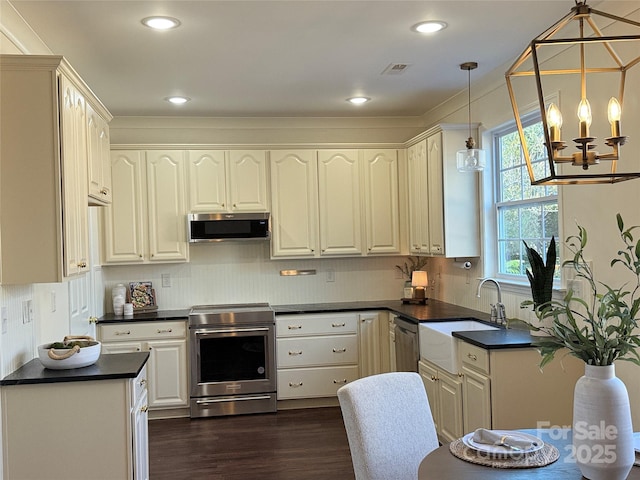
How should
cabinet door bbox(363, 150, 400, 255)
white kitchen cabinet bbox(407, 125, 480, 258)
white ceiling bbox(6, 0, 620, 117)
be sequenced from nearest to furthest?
white ceiling bbox(6, 0, 620, 117) → white kitchen cabinet bbox(407, 125, 480, 258) → cabinet door bbox(363, 150, 400, 255)

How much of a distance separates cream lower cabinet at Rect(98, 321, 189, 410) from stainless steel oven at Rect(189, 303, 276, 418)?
0.30 feet

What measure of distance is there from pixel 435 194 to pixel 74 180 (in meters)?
2.86

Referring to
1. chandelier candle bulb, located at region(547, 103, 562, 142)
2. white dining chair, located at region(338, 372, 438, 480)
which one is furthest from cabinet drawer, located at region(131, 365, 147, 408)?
chandelier candle bulb, located at region(547, 103, 562, 142)

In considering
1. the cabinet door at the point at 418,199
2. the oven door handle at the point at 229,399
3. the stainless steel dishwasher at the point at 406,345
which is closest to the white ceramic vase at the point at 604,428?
the stainless steel dishwasher at the point at 406,345

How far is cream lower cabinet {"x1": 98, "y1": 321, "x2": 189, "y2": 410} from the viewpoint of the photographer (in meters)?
5.05

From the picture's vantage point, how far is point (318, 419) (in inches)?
198

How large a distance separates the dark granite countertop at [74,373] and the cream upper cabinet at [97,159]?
957 millimetres

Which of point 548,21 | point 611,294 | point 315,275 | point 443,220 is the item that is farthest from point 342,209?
point 611,294

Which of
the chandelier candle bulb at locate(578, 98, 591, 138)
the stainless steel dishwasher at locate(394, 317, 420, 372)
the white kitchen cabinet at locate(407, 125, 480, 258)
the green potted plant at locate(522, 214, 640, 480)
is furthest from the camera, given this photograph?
the white kitchen cabinet at locate(407, 125, 480, 258)

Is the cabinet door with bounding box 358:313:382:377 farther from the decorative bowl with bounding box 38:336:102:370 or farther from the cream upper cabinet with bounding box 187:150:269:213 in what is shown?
the decorative bowl with bounding box 38:336:102:370

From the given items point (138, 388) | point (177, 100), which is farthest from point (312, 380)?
point (177, 100)

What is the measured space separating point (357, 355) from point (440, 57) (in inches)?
106

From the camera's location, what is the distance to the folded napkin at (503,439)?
1.89 meters

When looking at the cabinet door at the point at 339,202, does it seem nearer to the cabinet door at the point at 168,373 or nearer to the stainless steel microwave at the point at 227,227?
the stainless steel microwave at the point at 227,227
